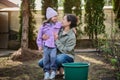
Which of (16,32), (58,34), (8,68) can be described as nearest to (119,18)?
(16,32)

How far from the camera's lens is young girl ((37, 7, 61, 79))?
258 inches

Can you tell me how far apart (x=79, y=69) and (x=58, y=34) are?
1.08 meters

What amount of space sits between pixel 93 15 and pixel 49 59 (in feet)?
28.8

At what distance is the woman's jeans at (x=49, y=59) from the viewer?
6523 mm

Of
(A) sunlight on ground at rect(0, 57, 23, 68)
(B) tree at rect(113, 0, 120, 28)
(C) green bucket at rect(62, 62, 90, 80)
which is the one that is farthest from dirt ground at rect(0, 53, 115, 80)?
(B) tree at rect(113, 0, 120, 28)

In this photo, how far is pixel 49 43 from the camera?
259 inches

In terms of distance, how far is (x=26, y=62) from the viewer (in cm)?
974

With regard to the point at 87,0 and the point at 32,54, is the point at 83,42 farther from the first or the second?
the point at 32,54

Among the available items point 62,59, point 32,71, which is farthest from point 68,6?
point 62,59

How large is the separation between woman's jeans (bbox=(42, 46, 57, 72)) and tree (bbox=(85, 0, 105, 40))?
27.4ft

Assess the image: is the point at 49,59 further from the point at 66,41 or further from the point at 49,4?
the point at 49,4

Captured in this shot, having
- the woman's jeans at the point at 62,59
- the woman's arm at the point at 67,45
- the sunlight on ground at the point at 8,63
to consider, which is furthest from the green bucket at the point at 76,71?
the sunlight on ground at the point at 8,63

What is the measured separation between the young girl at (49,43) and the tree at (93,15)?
8.34 m

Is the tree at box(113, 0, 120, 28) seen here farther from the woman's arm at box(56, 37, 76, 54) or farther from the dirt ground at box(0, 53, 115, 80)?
the woman's arm at box(56, 37, 76, 54)
